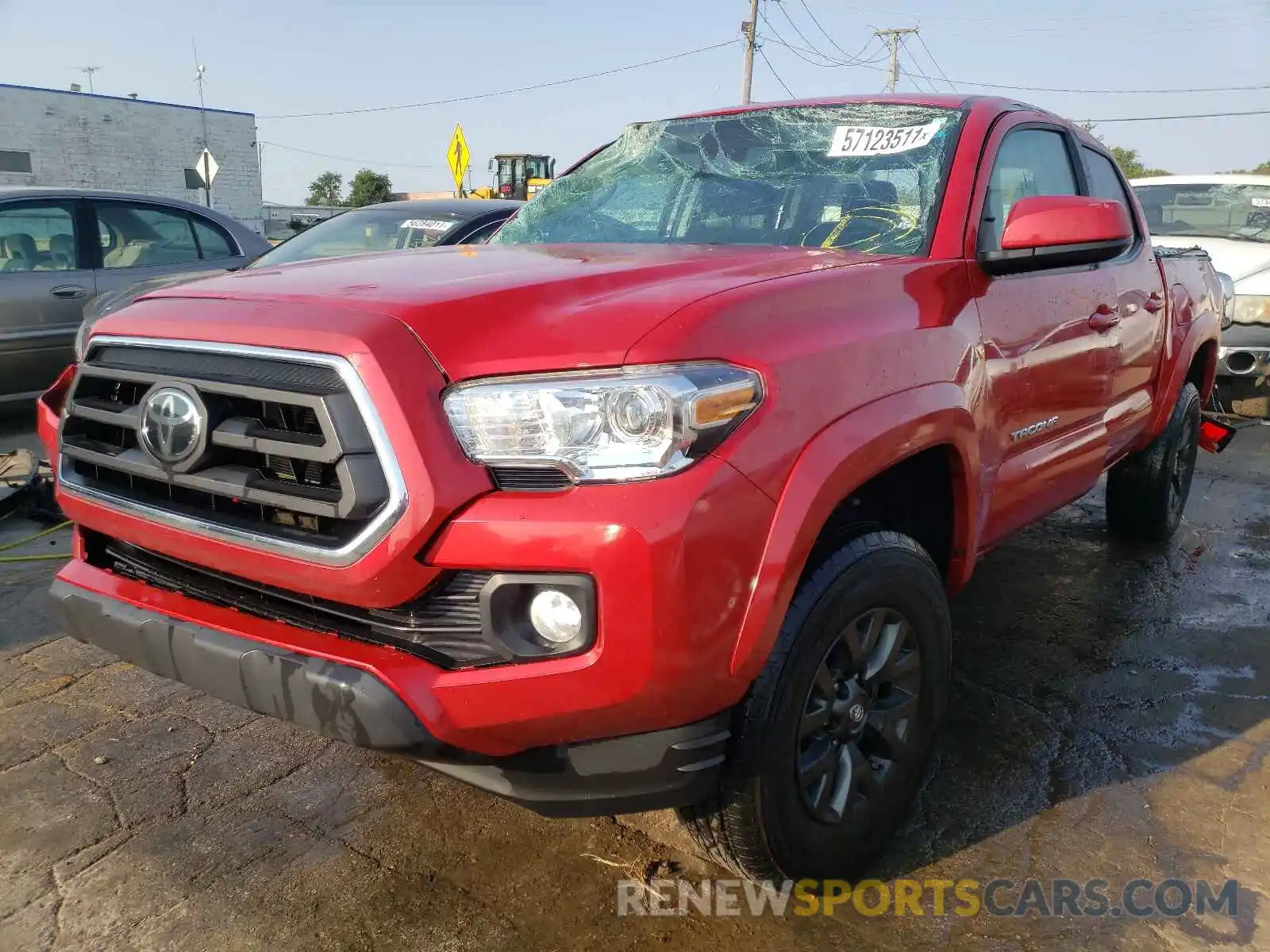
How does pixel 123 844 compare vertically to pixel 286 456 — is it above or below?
below

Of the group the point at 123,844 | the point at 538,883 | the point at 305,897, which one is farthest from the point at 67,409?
the point at 538,883

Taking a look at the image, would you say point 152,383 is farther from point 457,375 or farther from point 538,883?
point 538,883

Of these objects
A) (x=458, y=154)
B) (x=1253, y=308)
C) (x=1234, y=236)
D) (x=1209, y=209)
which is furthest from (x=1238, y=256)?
(x=458, y=154)

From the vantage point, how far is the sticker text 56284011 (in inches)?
116

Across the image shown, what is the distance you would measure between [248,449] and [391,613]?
42 centimetres

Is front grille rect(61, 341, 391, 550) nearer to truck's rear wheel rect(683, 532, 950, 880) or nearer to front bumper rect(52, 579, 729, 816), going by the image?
front bumper rect(52, 579, 729, 816)

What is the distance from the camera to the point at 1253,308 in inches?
291

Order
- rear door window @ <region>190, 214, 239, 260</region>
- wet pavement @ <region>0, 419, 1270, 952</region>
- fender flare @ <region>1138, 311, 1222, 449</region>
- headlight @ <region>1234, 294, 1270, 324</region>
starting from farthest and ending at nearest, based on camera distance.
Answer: headlight @ <region>1234, 294, 1270, 324</region>, rear door window @ <region>190, 214, 239, 260</region>, fender flare @ <region>1138, 311, 1222, 449</region>, wet pavement @ <region>0, 419, 1270, 952</region>

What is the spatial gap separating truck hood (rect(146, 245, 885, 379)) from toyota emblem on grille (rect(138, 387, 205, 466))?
0.16 meters

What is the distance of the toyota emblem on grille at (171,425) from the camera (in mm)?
2002

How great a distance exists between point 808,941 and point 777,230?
1.81 meters

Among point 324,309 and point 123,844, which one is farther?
point 123,844

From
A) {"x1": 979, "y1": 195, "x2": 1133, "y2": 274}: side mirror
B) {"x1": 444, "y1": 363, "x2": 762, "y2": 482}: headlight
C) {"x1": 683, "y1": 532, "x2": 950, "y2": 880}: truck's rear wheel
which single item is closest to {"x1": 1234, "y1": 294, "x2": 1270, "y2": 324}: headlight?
{"x1": 979, "y1": 195, "x2": 1133, "y2": 274}: side mirror

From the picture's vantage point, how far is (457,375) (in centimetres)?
181
